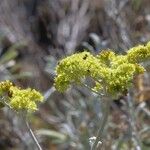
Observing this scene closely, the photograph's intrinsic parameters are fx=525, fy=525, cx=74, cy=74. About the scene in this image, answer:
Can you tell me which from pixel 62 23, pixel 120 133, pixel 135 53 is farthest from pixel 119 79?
pixel 62 23

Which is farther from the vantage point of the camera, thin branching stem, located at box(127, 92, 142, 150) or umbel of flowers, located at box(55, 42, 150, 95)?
thin branching stem, located at box(127, 92, 142, 150)

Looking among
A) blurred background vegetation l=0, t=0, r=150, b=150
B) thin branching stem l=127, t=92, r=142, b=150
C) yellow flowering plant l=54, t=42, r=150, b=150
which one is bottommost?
yellow flowering plant l=54, t=42, r=150, b=150

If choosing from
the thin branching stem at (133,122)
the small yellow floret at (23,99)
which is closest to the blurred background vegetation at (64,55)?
the thin branching stem at (133,122)

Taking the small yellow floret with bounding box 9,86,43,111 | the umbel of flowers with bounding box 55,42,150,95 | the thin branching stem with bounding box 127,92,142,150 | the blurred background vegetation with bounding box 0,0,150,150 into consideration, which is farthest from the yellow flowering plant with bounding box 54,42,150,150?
the blurred background vegetation with bounding box 0,0,150,150

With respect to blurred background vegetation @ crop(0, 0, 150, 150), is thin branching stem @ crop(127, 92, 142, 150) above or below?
below

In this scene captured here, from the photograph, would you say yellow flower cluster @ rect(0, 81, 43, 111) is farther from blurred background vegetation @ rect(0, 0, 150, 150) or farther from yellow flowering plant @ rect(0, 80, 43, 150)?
blurred background vegetation @ rect(0, 0, 150, 150)

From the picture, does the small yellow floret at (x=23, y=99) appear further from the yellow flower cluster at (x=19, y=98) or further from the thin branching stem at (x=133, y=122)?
the thin branching stem at (x=133, y=122)
